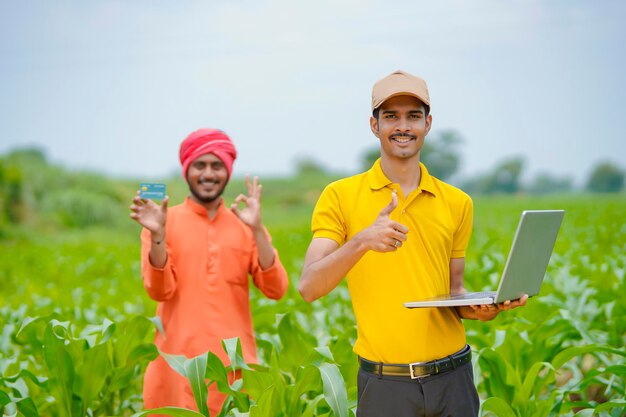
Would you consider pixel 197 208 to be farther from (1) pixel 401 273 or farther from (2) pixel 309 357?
(1) pixel 401 273

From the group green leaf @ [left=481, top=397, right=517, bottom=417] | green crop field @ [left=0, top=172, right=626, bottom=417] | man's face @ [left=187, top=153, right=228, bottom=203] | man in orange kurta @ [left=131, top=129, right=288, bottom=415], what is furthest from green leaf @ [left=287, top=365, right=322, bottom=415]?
man's face @ [left=187, top=153, right=228, bottom=203]

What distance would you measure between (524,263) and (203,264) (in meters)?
1.68

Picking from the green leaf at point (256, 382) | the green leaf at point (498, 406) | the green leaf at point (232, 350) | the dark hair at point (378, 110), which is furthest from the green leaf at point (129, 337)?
the dark hair at point (378, 110)

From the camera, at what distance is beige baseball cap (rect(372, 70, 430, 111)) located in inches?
87.3

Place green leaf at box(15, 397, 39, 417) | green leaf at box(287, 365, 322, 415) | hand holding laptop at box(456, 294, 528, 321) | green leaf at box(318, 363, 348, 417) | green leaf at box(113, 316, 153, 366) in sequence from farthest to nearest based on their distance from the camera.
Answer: green leaf at box(113, 316, 153, 366) < green leaf at box(15, 397, 39, 417) < green leaf at box(287, 365, 322, 415) < green leaf at box(318, 363, 348, 417) < hand holding laptop at box(456, 294, 528, 321)

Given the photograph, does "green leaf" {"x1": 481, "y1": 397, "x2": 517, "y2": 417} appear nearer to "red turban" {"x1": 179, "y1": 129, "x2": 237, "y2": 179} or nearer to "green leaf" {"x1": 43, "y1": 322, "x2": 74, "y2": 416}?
"red turban" {"x1": 179, "y1": 129, "x2": 237, "y2": 179}

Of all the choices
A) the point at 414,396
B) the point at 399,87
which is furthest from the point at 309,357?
the point at 399,87

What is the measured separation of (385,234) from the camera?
2.02 metres

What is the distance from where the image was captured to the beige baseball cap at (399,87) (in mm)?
2217

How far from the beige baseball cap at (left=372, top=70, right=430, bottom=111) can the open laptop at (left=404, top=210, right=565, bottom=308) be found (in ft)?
1.53

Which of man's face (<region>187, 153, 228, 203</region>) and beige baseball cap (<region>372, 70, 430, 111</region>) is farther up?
beige baseball cap (<region>372, 70, 430, 111</region>)

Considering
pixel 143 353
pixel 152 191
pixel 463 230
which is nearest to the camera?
pixel 463 230

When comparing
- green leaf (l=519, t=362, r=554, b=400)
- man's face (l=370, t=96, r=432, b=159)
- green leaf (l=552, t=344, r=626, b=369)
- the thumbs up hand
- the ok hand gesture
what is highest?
man's face (l=370, t=96, r=432, b=159)

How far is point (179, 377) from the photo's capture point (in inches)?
133
